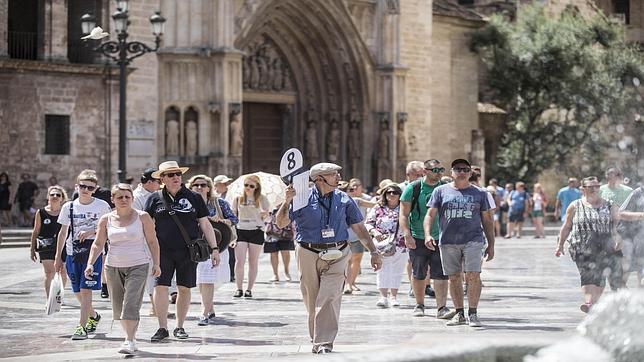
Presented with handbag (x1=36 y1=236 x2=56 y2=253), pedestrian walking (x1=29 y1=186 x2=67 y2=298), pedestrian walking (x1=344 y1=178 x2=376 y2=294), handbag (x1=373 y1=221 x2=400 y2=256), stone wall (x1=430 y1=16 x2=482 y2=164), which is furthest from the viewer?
stone wall (x1=430 y1=16 x2=482 y2=164)

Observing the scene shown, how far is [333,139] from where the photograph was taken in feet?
136

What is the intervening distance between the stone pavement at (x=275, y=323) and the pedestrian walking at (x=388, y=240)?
38 cm

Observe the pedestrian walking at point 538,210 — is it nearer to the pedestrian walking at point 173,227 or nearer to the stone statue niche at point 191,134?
the stone statue niche at point 191,134

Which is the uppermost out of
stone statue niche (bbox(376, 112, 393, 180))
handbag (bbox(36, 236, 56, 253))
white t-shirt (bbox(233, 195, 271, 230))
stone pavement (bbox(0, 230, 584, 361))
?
stone statue niche (bbox(376, 112, 393, 180))

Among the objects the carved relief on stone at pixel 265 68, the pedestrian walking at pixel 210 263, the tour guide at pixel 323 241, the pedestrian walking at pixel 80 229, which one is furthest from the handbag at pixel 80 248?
the carved relief on stone at pixel 265 68

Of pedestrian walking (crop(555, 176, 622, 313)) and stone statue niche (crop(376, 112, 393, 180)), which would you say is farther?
stone statue niche (crop(376, 112, 393, 180))

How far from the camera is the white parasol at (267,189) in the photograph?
19375 mm

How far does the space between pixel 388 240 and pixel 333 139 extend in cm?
2490

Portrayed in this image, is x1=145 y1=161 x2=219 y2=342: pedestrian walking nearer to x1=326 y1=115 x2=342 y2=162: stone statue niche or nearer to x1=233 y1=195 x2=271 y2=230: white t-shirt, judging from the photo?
x1=233 y1=195 x2=271 y2=230: white t-shirt

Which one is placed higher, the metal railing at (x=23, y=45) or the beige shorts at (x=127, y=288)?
the metal railing at (x=23, y=45)

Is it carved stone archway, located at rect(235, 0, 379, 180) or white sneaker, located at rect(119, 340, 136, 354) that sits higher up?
carved stone archway, located at rect(235, 0, 379, 180)

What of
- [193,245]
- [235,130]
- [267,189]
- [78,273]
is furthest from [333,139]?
[193,245]

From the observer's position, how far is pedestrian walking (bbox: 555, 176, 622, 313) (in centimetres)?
1455

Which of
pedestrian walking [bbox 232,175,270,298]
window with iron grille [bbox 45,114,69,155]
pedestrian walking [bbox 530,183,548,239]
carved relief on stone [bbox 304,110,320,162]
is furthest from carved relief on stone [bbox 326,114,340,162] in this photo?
pedestrian walking [bbox 232,175,270,298]
